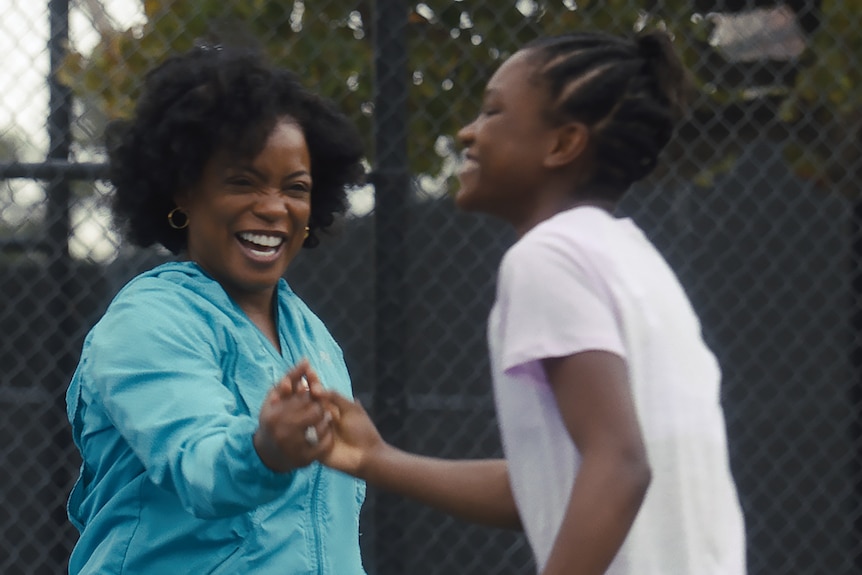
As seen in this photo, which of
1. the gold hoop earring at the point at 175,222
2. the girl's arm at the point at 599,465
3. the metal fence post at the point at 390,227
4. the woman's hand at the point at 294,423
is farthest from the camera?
the metal fence post at the point at 390,227

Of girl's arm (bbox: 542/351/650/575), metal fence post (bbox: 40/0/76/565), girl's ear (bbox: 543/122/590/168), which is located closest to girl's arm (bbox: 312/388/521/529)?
girl's arm (bbox: 542/351/650/575)

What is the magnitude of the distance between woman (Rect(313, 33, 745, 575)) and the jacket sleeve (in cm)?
12

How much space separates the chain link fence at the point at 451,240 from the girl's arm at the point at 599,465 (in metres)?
2.15

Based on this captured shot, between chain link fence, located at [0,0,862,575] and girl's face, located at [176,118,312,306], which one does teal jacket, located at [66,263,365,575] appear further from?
chain link fence, located at [0,0,862,575]

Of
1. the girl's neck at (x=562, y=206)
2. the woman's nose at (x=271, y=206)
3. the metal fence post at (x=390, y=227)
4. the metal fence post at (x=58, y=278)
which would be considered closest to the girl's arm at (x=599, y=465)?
the girl's neck at (x=562, y=206)

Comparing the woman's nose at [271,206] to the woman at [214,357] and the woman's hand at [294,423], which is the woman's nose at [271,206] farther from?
the woman's hand at [294,423]

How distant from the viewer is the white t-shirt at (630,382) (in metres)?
1.54

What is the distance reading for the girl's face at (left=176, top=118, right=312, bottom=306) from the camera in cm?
209

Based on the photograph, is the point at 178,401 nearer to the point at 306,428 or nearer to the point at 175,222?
the point at 306,428

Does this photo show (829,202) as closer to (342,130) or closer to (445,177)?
(445,177)

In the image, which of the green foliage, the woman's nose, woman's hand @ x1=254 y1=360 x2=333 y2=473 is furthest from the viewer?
the green foliage

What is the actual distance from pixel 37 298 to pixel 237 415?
7.97ft

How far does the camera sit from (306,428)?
1.62m

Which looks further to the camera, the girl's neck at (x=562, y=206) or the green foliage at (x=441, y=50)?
the green foliage at (x=441, y=50)
